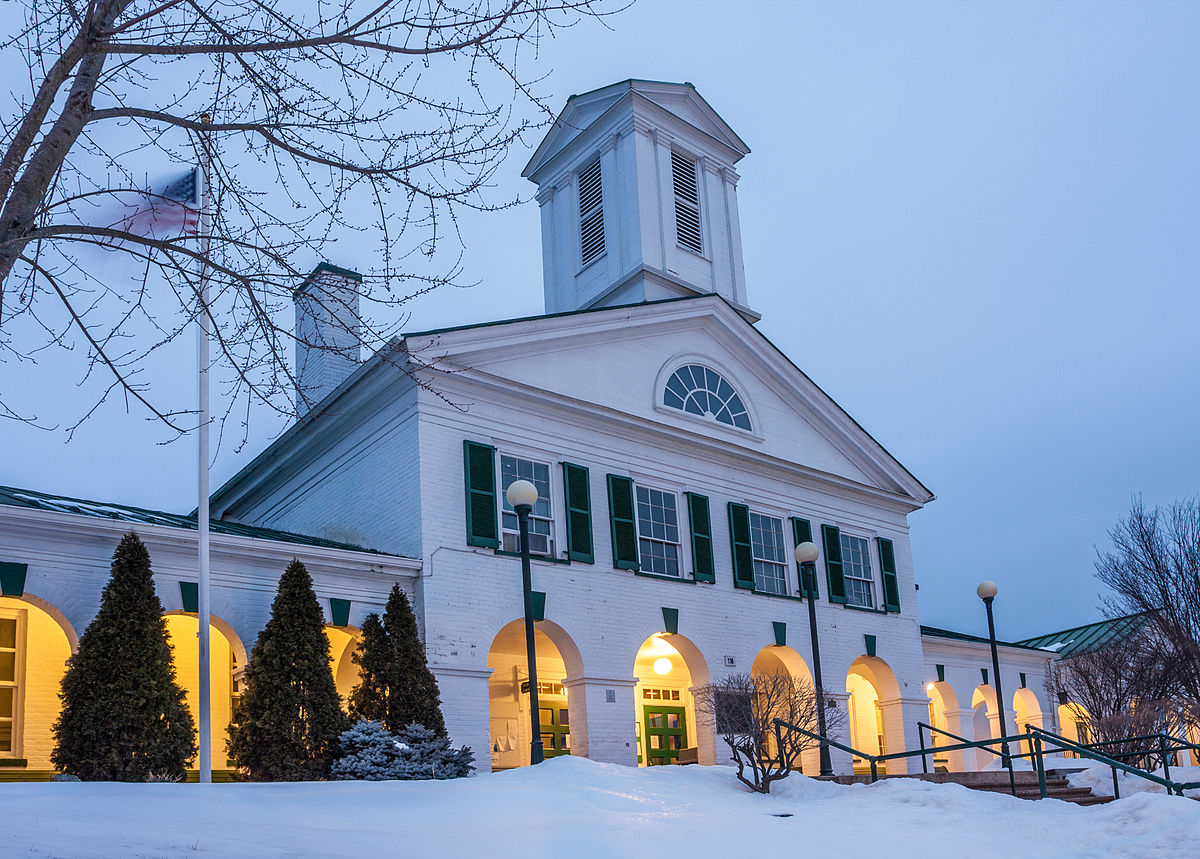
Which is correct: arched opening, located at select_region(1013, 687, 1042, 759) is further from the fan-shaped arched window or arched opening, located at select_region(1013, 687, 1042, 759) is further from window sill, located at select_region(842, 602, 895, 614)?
the fan-shaped arched window

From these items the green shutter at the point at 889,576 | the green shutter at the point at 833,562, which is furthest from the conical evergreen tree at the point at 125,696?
the green shutter at the point at 889,576

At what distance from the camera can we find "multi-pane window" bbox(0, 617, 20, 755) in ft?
52.5

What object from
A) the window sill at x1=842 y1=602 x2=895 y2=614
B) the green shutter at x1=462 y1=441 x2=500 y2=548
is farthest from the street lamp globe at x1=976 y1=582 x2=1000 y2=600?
the green shutter at x1=462 y1=441 x2=500 y2=548

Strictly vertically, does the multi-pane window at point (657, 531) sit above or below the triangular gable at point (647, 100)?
below

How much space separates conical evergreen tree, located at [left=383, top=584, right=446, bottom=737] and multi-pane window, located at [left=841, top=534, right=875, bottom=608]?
1140 cm

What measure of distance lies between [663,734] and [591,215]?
12.0 metres

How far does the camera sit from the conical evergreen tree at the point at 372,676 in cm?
1616

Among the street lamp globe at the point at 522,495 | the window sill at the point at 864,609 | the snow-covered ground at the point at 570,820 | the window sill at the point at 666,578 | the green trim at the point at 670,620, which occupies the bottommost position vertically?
the snow-covered ground at the point at 570,820

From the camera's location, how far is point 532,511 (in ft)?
64.2

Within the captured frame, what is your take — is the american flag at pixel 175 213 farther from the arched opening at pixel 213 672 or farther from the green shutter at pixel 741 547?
the green shutter at pixel 741 547

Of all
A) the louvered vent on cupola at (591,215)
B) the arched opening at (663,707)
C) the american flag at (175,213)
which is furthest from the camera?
the louvered vent on cupola at (591,215)

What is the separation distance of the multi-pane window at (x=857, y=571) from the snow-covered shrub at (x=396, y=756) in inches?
470

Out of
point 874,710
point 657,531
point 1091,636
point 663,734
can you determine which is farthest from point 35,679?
point 1091,636

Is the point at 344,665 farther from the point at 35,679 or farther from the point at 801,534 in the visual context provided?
the point at 801,534
